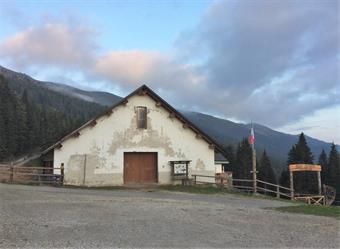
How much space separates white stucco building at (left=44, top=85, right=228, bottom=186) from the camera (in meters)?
30.2

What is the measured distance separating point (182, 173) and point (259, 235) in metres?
20.5

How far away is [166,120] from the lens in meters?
32.9

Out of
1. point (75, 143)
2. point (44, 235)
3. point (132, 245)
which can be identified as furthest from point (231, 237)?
point (75, 143)

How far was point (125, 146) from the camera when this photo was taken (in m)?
31.6

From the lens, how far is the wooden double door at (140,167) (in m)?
31.8

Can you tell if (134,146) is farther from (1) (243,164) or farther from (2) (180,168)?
(1) (243,164)

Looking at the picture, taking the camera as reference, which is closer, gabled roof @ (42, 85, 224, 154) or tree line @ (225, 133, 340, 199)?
gabled roof @ (42, 85, 224, 154)

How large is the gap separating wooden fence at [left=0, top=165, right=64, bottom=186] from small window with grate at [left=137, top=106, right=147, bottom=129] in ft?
20.9

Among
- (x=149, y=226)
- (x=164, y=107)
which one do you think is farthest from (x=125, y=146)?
(x=149, y=226)

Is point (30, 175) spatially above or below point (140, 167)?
below

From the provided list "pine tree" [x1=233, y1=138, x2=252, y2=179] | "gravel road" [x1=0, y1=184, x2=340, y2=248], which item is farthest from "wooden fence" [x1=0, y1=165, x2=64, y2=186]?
"pine tree" [x1=233, y1=138, x2=252, y2=179]

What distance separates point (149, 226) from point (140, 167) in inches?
788

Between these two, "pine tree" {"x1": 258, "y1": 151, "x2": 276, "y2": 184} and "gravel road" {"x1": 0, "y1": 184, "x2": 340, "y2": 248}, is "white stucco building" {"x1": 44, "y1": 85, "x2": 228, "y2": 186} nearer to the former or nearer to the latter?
"gravel road" {"x1": 0, "y1": 184, "x2": 340, "y2": 248}

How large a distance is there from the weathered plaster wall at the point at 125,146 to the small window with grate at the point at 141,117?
0.29 metres
